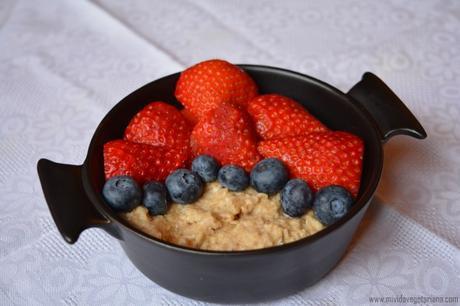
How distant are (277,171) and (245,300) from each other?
0.84ft

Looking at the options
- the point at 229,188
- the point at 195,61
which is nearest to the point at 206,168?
the point at 229,188

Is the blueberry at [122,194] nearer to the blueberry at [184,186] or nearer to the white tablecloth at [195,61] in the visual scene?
the blueberry at [184,186]

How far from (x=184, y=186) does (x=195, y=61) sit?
80 cm

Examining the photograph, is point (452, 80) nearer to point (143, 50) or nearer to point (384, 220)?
point (384, 220)

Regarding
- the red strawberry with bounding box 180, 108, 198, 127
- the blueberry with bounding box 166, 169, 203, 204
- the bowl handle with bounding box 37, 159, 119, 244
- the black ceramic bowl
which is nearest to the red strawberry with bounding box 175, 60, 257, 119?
the red strawberry with bounding box 180, 108, 198, 127

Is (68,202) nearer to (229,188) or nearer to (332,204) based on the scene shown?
(229,188)

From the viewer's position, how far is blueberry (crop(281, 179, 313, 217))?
106 centimetres

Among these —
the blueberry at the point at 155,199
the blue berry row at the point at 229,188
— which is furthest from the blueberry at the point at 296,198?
the blueberry at the point at 155,199

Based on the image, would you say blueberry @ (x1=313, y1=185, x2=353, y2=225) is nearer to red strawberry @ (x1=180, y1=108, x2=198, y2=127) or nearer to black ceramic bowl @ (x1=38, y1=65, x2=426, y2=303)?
black ceramic bowl @ (x1=38, y1=65, x2=426, y2=303)

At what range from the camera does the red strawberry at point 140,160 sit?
114 cm

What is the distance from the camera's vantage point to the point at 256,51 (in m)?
1.83

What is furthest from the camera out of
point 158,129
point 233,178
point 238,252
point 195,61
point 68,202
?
point 195,61

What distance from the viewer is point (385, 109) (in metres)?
1.23

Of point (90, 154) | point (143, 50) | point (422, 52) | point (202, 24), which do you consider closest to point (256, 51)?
point (202, 24)
